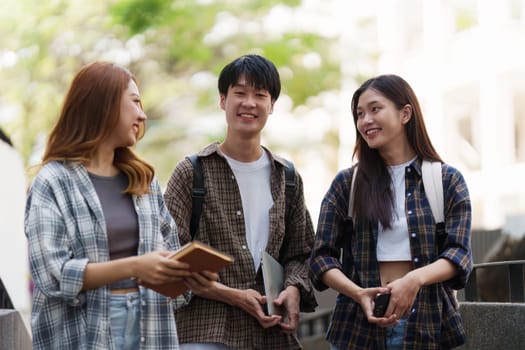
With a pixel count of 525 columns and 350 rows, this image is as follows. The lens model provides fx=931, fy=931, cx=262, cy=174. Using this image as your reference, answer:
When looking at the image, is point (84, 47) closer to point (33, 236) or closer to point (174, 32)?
point (174, 32)

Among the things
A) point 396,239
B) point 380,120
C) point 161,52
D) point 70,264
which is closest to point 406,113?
point 380,120

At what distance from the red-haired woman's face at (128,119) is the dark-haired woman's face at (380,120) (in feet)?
4.02

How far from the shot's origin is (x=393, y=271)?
14.7 feet

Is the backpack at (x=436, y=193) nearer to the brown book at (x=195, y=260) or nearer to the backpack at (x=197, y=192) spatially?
the backpack at (x=197, y=192)

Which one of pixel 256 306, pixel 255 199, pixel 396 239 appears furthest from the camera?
pixel 255 199

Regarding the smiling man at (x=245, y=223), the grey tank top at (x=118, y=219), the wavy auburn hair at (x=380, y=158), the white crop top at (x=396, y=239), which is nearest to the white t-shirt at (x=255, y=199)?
the smiling man at (x=245, y=223)

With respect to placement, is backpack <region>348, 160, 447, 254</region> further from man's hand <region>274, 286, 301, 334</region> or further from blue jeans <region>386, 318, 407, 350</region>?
man's hand <region>274, 286, 301, 334</region>

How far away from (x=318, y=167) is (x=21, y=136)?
7.75 meters

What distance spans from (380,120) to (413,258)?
2.35 ft

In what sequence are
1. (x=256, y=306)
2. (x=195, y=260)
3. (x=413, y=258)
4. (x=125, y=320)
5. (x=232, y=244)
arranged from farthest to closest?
1. (x=232, y=244)
2. (x=256, y=306)
3. (x=413, y=258)
4. (x=125, y=320)
5. (x=195, y=260)

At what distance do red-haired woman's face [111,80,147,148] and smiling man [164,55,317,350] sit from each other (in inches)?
33.2

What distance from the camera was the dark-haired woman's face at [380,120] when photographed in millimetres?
4633

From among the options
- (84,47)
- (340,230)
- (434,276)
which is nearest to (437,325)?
(434,276)

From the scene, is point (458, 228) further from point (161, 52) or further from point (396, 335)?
point (161, 52)
